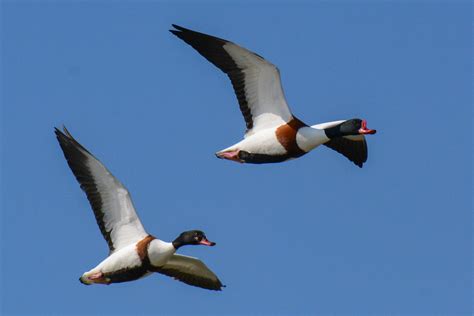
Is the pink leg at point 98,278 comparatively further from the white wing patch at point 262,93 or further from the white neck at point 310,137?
the white neck at point 310,137

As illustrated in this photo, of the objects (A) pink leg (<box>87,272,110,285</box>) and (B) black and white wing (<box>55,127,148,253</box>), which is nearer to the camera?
(A) pink leg (<box>87,272,110,285</box>)

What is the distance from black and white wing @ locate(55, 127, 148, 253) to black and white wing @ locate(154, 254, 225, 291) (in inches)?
29.3

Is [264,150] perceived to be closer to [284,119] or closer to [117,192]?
Answer: [284,119]

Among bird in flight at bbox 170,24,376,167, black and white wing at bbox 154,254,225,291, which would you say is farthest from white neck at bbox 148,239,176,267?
bird in flight at bbox 170,24,376,167

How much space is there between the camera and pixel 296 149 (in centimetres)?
1606

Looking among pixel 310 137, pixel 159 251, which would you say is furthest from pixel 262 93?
pixel 159 251

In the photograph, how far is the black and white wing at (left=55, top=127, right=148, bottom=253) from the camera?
15562 millimetres

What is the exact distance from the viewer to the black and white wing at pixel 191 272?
16.2 metres

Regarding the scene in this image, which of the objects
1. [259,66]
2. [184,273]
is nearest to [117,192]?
[184,273]

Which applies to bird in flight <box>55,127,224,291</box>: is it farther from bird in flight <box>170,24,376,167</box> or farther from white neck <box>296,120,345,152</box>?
white neck <box>296,120,345,152</box>

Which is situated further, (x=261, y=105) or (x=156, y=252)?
(x=261, y=105)

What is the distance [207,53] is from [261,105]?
104cm

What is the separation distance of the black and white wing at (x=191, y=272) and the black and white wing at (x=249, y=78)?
1937 millimetres

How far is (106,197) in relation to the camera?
1569cm
